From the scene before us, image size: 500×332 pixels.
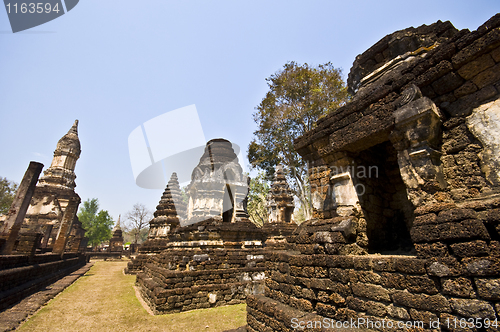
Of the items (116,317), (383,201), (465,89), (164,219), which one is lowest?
(116,317)

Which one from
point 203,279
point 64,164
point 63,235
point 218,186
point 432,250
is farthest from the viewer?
point 64,164

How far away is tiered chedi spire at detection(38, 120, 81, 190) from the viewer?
23031mm

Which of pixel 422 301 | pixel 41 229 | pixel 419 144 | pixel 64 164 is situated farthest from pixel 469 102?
pixel 64 164

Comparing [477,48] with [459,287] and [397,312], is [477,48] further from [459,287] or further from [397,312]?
[397,312]

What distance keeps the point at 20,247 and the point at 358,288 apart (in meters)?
11.2

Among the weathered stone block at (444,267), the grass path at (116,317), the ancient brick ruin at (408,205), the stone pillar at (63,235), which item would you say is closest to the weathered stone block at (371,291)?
the ancient brick ruin at (408,205)

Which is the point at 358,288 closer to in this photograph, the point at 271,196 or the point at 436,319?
the point at 436,319

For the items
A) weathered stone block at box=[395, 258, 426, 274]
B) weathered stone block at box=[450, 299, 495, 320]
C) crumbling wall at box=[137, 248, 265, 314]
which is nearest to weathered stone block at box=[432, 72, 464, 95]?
A: weathered stone block at box=[395, 258, 426, 274]

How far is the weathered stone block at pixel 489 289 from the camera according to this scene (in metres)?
1.97

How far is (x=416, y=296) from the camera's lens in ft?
7.82

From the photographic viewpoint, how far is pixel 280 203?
1487 cm

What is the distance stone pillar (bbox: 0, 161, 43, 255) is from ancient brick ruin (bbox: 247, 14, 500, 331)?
8714mm

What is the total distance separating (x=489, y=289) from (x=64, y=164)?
30525 mm

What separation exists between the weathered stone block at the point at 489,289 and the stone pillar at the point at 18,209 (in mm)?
11270
